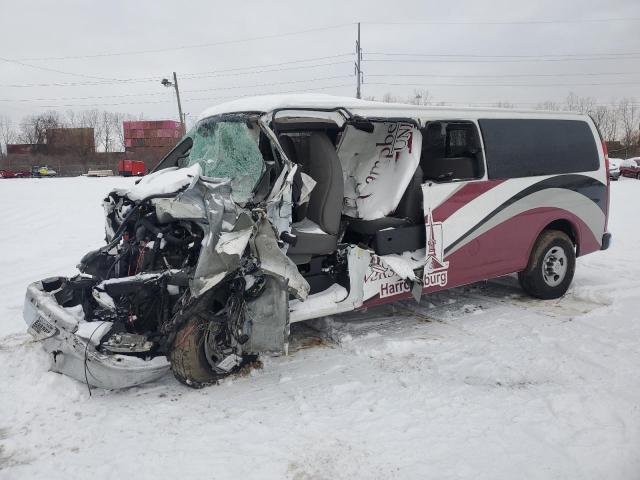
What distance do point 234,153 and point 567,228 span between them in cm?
453

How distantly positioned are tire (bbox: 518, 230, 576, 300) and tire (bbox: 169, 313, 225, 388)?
13.9 feet

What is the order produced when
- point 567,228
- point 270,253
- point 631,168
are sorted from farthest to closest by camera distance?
1. point 631,168
2. point 567,228
3. point 270,253

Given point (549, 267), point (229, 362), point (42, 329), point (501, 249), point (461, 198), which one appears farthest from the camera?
point (549, 267)

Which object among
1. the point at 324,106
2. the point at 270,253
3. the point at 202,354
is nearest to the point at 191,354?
the point at 202,354

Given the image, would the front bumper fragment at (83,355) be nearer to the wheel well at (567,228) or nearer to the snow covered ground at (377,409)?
the snow covered ground at (377,409)

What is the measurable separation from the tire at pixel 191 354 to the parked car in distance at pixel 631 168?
35.0m

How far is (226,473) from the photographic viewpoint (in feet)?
9.48

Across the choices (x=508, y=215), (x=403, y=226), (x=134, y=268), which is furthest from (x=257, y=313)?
(x=508, y=215)

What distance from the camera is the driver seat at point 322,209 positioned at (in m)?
4.48

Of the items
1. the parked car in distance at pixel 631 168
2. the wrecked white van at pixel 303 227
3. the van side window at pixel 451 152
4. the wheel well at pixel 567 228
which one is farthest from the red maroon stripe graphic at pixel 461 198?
the parked car in distance at pixel 631 168

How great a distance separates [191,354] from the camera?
12.4 ft

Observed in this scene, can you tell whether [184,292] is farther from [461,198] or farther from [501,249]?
[501,249]

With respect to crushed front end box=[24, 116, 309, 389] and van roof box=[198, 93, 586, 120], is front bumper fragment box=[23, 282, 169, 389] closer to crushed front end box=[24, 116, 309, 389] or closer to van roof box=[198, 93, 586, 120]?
crushed front end box=[24, 116, 309, 389]

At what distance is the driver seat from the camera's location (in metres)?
4.48
